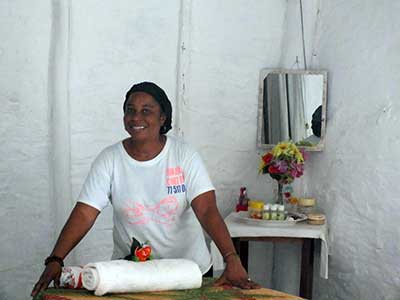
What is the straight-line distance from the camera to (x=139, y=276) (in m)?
2.50

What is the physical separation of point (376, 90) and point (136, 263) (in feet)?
7.40

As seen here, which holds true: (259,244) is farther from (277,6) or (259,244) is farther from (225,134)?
(277,6)

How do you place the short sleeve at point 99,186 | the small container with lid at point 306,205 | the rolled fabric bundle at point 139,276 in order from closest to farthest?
the rolled fabric bundle at point 139,276
the short sleeve at point 99,186
the small container with lid at point 306,205

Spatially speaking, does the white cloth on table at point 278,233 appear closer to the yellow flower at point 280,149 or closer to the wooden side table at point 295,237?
the wooden side table at point 295,237

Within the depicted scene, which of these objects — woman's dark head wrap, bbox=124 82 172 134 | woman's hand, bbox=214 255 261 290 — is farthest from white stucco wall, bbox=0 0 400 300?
woman's hand, bbox=214 255 261 290

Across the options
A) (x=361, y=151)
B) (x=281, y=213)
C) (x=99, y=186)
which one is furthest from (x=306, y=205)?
(x=99, y=186)

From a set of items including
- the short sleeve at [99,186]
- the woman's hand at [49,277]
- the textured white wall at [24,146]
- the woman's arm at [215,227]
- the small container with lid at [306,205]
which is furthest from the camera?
the small container with lid at [306,205]

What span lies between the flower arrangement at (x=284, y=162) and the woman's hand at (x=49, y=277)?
2.00m

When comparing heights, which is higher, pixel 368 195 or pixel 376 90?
pixel 376 90

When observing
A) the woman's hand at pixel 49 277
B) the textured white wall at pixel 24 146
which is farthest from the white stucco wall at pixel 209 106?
the woman's hand at pixel 49 277

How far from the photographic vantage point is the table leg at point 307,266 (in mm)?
4285

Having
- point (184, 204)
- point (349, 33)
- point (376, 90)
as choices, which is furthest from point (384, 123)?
point (184, 204)

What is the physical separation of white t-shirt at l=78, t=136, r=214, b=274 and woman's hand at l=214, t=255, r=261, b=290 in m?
0.27

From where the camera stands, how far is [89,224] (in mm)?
2891
